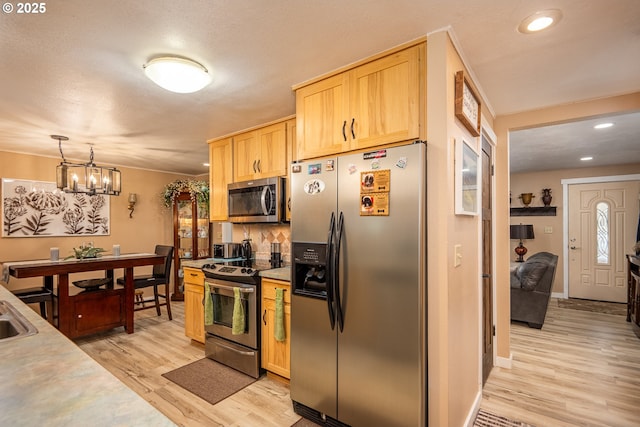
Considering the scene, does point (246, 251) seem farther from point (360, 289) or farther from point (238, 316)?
point (360, 289)

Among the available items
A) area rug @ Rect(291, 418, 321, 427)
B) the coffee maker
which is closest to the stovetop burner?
the coffee maker

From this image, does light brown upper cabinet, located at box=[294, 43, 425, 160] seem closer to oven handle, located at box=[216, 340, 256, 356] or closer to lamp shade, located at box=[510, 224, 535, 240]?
oven handle, located at box=[216, 340, 256, 356]

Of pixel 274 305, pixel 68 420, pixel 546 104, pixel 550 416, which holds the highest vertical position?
pixel 546 104

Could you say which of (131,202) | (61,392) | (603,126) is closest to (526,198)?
(603,126)

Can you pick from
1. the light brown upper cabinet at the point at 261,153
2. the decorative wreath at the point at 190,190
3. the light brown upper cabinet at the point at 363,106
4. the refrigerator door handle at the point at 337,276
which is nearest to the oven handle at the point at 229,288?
the refrigerator door handle at the point at 337,276

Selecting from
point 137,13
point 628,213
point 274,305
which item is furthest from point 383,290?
point 628,213

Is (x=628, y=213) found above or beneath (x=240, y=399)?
above

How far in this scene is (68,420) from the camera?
0.72 meters

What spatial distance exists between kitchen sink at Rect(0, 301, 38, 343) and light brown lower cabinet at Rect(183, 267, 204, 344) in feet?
5.80

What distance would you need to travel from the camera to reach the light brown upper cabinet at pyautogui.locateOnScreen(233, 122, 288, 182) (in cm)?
310

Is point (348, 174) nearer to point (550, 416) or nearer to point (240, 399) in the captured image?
point (240, 399)

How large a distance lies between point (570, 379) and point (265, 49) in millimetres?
3646

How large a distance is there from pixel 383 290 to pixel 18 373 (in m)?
1.55

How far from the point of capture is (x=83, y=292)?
12.3 feet
